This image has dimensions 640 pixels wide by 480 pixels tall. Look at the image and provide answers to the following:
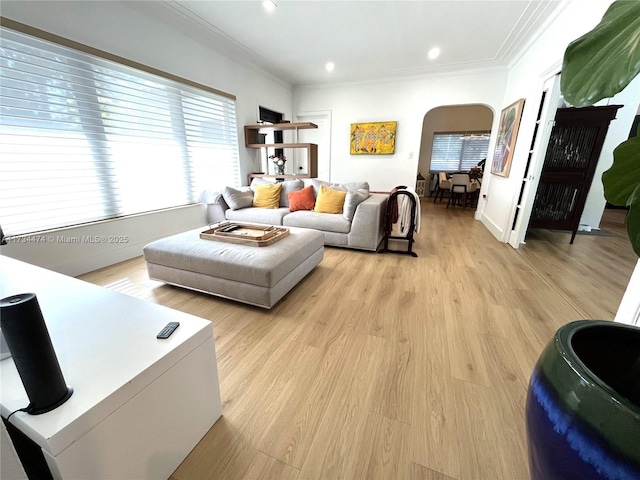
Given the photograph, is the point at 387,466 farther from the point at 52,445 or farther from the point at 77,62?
the point at 77,62

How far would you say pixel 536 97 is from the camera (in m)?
3.11

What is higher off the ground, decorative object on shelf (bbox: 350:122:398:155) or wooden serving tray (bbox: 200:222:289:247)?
decorative object on shelf (bbox: 350:122:398:155)

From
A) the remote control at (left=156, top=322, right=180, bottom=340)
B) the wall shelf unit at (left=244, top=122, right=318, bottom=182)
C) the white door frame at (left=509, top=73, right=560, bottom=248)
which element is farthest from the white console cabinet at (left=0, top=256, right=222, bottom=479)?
the white door frame at (left=509, top=73, right=560, bottom=248)

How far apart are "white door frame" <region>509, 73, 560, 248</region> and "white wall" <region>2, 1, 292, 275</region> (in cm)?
418

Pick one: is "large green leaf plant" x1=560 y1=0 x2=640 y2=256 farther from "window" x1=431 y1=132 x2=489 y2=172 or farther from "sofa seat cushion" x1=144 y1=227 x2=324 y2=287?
"window" x1=431 y1=132 x2=489 y2=172

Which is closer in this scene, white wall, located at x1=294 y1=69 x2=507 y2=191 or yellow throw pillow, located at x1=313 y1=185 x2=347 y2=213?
yellow throw pillow, located at x1=313 y1=185 x2=347 y2=213

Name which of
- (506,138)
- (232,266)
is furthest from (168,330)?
(506,138)

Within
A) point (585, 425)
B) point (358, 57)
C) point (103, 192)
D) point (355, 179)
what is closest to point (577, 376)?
point (585, 425)

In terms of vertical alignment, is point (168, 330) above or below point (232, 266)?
above

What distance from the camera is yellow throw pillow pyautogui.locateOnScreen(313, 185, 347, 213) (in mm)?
3330

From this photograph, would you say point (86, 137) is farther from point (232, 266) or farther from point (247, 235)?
point (232, 266)

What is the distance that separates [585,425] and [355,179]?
5.48 m

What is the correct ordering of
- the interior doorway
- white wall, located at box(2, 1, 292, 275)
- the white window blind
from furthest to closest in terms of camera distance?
the interior doorway
white wall, located at box(2, 1, 292, 275)
the white window blind

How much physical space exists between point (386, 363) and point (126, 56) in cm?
372
